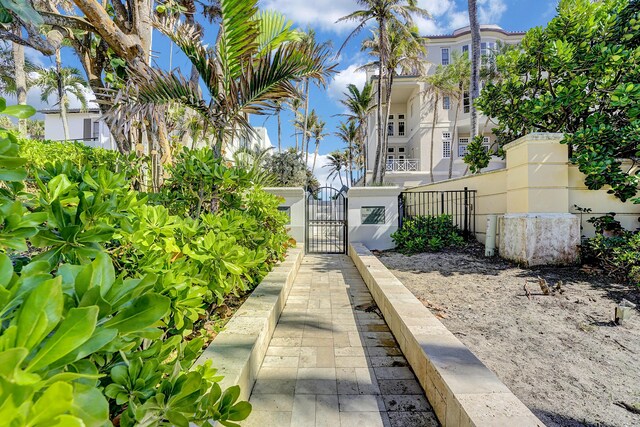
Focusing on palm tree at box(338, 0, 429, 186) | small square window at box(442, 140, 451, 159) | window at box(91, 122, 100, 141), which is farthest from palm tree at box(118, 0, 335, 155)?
window at box(91, 122, 100, 141)

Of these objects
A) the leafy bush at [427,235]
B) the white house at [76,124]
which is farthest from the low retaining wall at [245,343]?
the white house at [76,124]

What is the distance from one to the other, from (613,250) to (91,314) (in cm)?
679

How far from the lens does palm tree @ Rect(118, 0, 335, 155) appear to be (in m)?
3.85

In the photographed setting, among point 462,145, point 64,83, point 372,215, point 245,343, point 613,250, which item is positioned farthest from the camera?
point 462,145

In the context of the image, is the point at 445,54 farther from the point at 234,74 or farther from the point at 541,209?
the point at 234,74

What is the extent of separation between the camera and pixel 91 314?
651 mm

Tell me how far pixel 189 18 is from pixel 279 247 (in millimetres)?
7858

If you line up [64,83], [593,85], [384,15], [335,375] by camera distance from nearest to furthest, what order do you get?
[335,375] → [593,85] → [384,15] → [64,83]

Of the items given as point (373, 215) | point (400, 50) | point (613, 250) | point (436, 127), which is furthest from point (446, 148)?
point (613, 250)

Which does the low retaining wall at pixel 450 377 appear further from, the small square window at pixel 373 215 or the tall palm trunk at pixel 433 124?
the tall palm trunk at pixel 433 124

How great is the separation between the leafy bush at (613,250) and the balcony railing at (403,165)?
18915mm

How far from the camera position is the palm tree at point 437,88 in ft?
70.6

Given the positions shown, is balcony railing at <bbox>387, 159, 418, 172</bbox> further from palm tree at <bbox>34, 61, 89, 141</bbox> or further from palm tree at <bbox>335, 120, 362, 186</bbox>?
palm tree at <bbox>34, 61, 89, 141</bbox>

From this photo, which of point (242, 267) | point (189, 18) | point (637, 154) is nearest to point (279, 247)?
point (242, 267)
